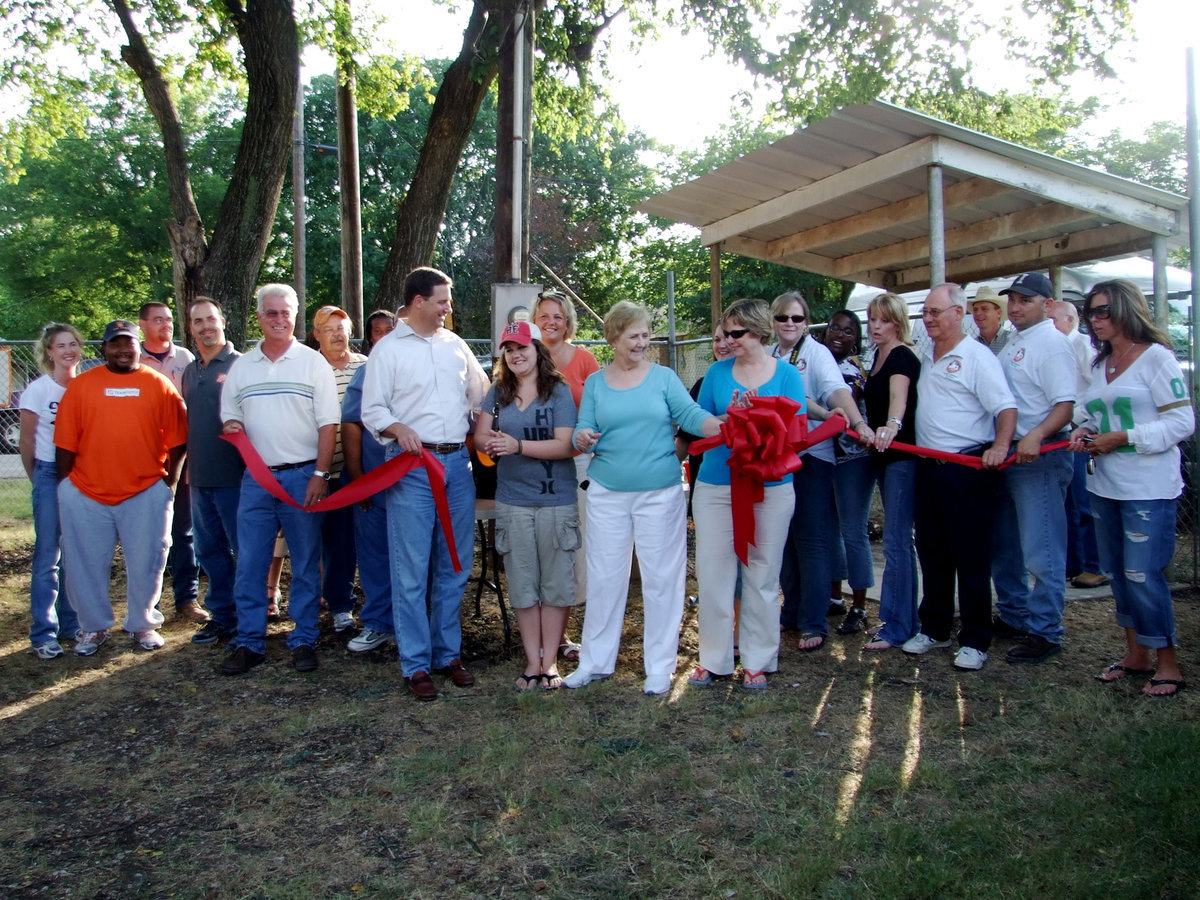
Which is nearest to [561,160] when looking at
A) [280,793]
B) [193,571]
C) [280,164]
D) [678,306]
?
[678,306]

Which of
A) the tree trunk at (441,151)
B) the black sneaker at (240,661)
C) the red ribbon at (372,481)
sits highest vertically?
the tree trunk at (441,151)

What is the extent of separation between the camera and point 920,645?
5.31m

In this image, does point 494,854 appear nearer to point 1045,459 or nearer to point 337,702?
point 337,702

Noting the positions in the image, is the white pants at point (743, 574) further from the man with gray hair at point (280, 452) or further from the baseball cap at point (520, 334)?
the man with gray hair at point (280, 452)

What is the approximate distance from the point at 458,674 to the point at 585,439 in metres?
1.44

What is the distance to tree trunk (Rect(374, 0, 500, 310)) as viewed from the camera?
1002 centimetres

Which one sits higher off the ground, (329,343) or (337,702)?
(329,343)

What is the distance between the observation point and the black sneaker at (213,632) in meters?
5.96

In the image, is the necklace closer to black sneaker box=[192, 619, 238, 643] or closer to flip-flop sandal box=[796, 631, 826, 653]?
flip-flop sandal box=[796, 631, 826, 653]

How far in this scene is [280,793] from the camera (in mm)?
3775

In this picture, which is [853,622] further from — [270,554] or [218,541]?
[218,541]

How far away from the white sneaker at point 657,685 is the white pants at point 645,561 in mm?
30

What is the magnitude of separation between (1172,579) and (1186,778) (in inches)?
146

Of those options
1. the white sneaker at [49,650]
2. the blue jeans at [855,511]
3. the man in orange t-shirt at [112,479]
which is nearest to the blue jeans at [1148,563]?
the blue jeans at [855,511]
